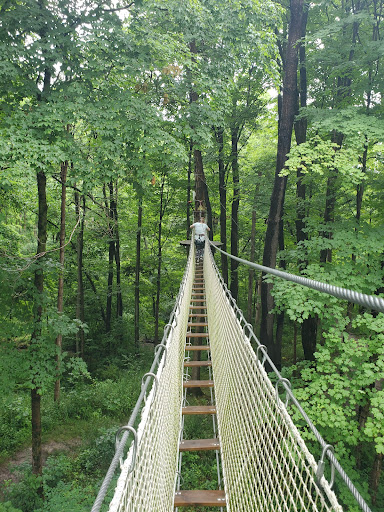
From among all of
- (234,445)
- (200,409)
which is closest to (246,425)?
(234,445)

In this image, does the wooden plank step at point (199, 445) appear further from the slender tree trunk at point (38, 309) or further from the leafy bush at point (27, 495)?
the leafy bush at point (27, 495)

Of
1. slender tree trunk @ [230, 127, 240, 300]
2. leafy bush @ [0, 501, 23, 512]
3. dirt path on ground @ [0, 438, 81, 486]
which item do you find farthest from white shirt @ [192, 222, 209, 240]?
leafy bush @ [0, 501, 23, 512]

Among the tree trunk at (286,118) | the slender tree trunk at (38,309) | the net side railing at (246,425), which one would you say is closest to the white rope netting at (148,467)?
the net side railing at (246,425)

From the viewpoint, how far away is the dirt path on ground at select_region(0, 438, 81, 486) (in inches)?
196

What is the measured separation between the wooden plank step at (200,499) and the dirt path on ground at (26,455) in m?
4.16

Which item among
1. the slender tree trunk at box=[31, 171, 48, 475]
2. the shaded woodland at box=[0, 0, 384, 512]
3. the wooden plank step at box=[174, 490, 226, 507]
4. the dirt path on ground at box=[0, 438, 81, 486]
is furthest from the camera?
the dirt path on ground at box=[0, 438, 81, 486]

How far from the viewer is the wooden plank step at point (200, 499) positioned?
2.08 meters

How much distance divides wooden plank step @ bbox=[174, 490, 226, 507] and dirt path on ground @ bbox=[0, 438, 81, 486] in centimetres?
416

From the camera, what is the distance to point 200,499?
83.7 inches

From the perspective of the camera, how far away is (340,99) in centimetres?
584

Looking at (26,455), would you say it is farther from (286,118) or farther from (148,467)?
(286,118)

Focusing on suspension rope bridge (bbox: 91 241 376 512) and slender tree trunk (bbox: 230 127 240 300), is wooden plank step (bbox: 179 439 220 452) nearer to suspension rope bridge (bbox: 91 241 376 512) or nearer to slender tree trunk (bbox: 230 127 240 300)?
suspension rope bridge (bbox: 91 241 376 512)

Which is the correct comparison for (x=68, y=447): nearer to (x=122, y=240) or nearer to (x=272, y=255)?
(x=272, y=255)

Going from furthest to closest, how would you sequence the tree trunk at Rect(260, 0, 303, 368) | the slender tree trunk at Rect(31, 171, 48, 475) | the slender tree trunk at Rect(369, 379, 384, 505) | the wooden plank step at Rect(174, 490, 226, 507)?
the tree trunk at Rect(260, 0, 303, 368)
the slender tree trunk at Rect(369, 379, 384, 505)
the slender tree trunk at Rect(31, 171, 48, 475)
the wooden plank step at Rect(174, 490, 226, 507)
